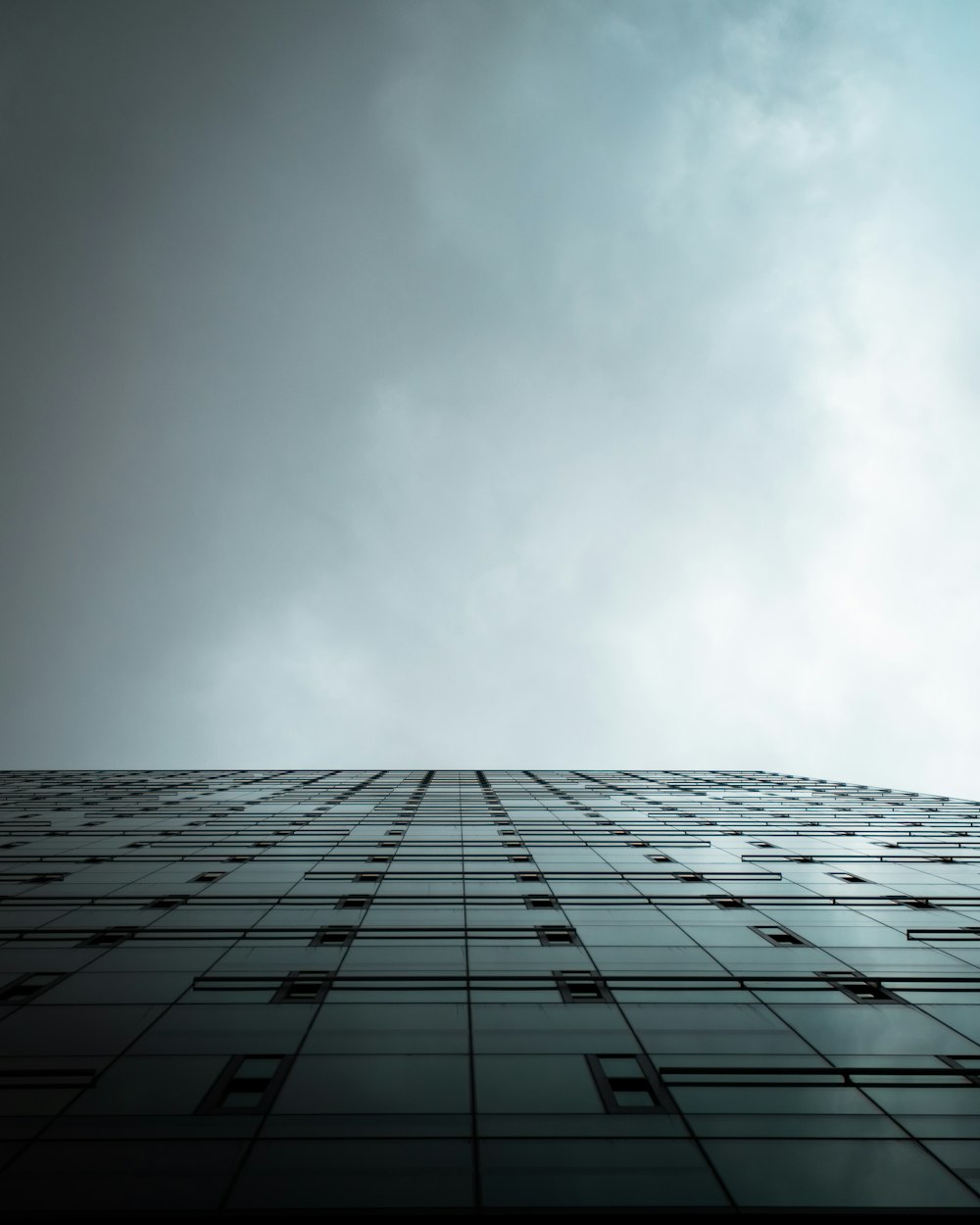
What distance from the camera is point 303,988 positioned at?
10938mm

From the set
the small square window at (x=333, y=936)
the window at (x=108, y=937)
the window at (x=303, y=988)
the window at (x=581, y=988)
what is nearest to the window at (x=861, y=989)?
the window at (x=581, y=988)

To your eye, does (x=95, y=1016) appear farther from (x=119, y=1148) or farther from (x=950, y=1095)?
(x=950, y=1095)

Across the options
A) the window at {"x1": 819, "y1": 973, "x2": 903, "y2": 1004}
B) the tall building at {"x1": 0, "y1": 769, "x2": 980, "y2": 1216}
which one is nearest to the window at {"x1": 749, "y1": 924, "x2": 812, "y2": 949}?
the tall building at {"x1": 0, "y1": 769, "x2": 980, "y2": 1216}

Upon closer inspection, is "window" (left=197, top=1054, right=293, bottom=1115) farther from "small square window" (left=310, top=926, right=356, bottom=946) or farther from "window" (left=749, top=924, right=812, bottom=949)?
"window" (left=749, top=924, right=812, bottom=949)

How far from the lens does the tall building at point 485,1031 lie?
22.2 ft

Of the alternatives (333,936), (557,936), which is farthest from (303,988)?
(557,936)

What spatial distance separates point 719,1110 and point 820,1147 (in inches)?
42.1

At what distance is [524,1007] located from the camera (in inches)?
399

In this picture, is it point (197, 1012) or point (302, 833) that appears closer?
point (197, 1012)

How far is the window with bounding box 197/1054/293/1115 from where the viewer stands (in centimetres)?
774

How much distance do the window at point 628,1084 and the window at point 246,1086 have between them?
4.04 metres

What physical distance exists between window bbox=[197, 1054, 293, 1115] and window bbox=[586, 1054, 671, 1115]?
4.04 meters

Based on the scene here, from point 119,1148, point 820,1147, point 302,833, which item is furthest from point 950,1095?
point 302,833

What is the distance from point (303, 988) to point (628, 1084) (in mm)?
5527
